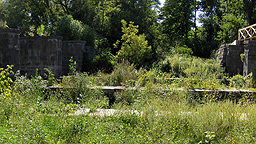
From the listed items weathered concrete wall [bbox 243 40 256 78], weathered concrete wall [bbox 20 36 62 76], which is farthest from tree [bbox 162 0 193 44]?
weathered concrete wall [bbox 20 36 62 76]

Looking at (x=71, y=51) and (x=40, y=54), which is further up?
(x=71, y=51)

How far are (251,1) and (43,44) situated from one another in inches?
678

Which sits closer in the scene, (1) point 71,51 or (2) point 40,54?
(2) point 40,54

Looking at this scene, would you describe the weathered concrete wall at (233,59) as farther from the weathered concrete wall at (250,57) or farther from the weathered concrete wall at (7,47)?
the weathered concrete wall at (7,47)

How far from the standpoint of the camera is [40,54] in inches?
335

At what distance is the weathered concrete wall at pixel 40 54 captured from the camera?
27.5 feet

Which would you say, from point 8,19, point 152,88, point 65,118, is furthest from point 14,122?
point 8,19

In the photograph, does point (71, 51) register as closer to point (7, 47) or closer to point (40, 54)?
point (40, 54)

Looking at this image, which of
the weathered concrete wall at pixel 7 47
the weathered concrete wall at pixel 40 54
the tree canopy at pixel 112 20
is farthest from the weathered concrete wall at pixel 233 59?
the weathered concrete wall at pixel 7 47

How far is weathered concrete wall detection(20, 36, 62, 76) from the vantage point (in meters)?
8.39

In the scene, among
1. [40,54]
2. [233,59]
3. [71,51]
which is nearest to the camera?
[40,54]

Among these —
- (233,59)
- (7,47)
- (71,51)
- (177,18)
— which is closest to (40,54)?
(71,51)

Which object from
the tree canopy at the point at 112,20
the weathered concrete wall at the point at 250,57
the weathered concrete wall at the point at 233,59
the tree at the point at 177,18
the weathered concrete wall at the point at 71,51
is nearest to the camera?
the weathered concrete wall at the point at 250,57

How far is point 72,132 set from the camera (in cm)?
283
